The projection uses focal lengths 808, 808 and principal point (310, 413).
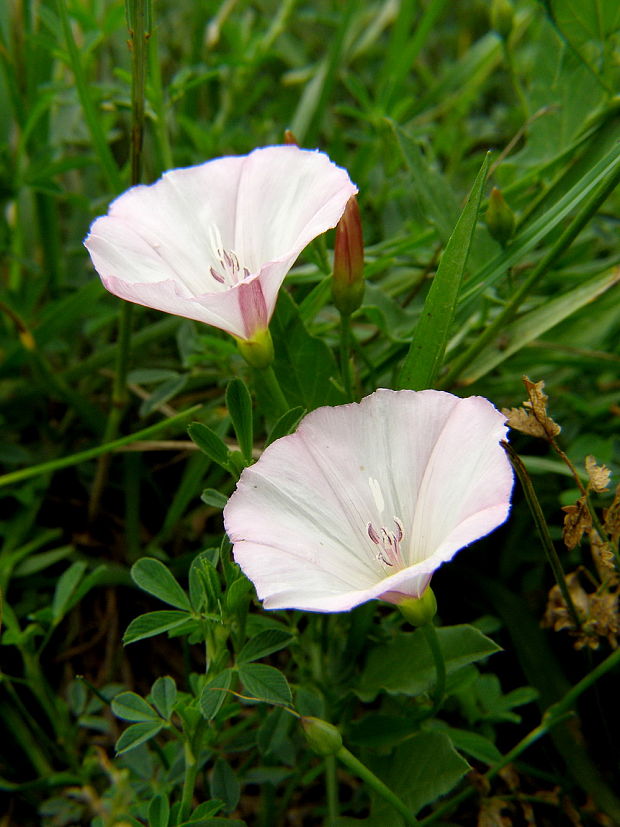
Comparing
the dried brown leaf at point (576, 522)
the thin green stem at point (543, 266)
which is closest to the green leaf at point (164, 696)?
the dried brown leaf at point (576, 522)

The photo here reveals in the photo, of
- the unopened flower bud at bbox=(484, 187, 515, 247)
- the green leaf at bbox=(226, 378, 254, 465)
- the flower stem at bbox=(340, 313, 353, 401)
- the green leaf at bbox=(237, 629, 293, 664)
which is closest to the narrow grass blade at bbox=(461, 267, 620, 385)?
the unopened flower bud at bbox=(484, 187, 515, 247)

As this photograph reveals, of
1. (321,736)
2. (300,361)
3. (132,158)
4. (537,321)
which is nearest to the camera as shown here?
(321,736)

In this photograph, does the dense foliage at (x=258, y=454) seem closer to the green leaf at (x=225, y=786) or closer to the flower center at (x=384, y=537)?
the green leaf at (x=225, y=786)

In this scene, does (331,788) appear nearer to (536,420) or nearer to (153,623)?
(153,623)

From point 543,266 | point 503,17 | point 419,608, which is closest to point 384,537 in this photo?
point 419,608

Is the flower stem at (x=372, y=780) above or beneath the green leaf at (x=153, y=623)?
beneath

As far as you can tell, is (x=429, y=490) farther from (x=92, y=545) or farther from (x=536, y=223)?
(x=92, y=545)
